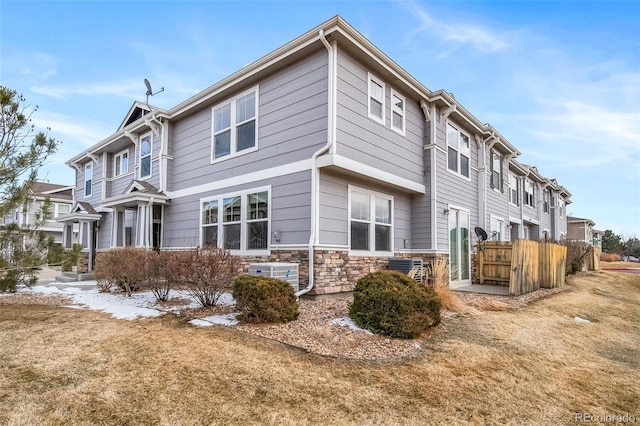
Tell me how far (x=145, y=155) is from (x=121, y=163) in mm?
2670

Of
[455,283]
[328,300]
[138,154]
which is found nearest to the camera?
[328,300]

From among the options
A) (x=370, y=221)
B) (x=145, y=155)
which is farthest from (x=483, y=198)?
(x=145, y=155)

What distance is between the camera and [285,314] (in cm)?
573

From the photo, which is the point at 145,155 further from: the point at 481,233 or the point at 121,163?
the point at 481,233

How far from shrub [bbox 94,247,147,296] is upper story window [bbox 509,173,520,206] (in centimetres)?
1608

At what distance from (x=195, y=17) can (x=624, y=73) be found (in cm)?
1451

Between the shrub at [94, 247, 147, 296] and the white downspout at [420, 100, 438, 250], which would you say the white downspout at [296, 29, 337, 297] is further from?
the white downspout at [420, 100, 438, 250]

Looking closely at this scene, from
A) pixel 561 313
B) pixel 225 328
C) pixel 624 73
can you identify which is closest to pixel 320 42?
pixel 225 328

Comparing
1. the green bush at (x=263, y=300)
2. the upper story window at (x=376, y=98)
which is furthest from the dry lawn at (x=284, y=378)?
the upper story window at (x=376, y=98)

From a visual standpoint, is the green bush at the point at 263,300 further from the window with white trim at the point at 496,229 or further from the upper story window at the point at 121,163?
the upper story window at the point at 121,163

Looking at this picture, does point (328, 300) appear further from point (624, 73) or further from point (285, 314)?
point (624, 73)

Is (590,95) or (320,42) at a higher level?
(590,95)

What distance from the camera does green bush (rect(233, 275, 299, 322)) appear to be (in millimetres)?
5598

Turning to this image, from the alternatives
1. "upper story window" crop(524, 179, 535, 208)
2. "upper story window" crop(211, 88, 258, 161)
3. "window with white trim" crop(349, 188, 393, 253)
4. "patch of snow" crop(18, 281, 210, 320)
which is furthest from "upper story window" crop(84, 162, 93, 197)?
"upper story window" crop(524, 179, 535, 208)
